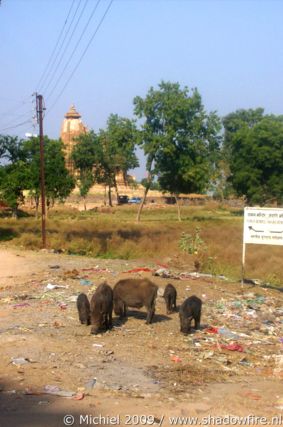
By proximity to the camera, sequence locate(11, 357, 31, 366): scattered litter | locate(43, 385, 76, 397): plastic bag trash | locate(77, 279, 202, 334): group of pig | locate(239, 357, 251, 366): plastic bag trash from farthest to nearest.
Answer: locate(77, 279, 202, 334): group of pig
locate(239, 357, 251, 366): plastic bag trash
locate(11, 357, 31, 366): scattered litter
locate(43, 385, 76, 397): plastic bag trash

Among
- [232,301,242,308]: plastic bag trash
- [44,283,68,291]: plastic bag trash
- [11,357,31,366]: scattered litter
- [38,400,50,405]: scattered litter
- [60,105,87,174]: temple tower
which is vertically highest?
[60,105,87,174]: temple tower

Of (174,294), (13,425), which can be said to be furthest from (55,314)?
(13,425)

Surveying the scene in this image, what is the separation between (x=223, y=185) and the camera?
86.1m

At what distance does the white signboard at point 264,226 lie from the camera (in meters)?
14.4

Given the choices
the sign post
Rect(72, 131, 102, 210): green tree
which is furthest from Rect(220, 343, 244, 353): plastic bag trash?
Rect(72, 131, 102, 210): green tree

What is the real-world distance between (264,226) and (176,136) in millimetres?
36357

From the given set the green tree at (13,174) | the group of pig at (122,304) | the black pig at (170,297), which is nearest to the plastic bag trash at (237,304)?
the black pig at (170,297)

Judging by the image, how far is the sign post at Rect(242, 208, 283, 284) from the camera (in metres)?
14.4

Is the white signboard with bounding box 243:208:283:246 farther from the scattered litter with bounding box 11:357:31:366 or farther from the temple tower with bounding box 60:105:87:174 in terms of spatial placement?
the temple tower with bounding box 60:105:87:174

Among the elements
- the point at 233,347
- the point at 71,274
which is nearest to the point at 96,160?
the point at 71,274

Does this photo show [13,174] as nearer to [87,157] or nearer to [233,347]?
[87,157]

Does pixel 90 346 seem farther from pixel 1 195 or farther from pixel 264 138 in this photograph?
pixel 264 138

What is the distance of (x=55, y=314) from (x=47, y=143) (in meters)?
51.8

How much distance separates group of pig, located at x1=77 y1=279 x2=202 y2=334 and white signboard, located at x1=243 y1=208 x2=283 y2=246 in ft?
15.9
